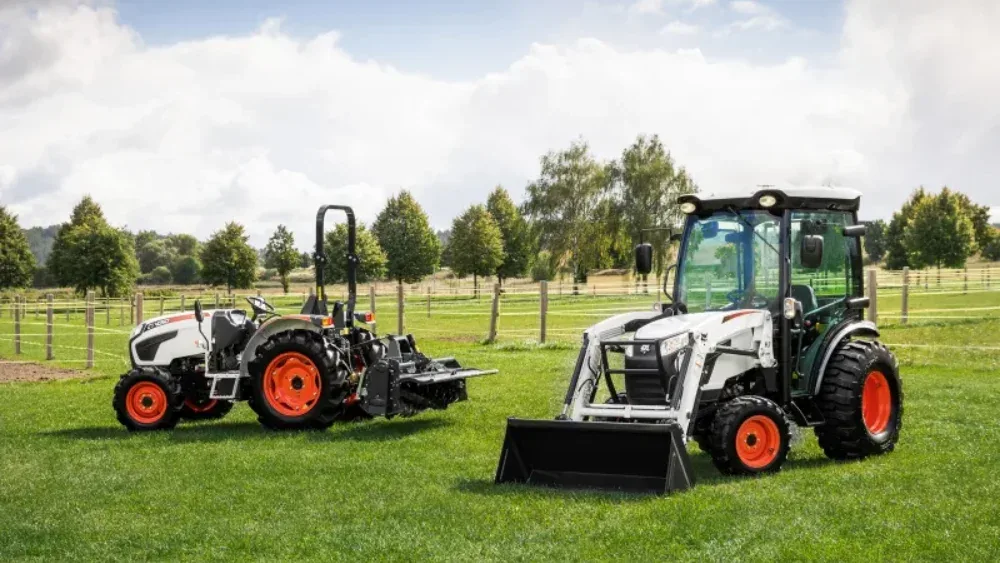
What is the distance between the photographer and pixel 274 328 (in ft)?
37.3

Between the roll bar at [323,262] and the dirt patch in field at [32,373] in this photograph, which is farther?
the dirt patch in field at [32,373]

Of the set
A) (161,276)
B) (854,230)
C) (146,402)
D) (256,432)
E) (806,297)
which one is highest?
(854,230)

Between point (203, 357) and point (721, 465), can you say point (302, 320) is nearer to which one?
point (203, 357)

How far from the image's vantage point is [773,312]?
345 inches

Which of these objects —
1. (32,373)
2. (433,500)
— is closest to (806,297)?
(433,500)

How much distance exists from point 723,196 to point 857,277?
155 cm

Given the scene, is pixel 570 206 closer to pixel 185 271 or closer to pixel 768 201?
pixel 768 201

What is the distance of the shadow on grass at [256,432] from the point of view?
35.7 ft

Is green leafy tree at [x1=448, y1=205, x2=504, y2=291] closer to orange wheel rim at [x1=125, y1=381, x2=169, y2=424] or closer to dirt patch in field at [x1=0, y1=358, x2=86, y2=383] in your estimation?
dirt patch in field at [x1=0, y1=358, x2=86, y2=383]

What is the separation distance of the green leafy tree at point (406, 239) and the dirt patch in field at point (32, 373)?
48375 mm

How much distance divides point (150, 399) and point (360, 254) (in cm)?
4817

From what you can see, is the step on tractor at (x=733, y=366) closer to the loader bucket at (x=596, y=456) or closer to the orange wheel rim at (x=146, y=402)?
the loader bucket at (x=596, y=456)

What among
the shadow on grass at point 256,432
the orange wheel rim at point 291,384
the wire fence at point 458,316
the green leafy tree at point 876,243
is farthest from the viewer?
the green leafy tree at point 876,243

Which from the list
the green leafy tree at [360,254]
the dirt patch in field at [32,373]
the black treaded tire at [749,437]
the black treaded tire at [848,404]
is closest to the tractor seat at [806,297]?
the black treaded tire at [848,404]
